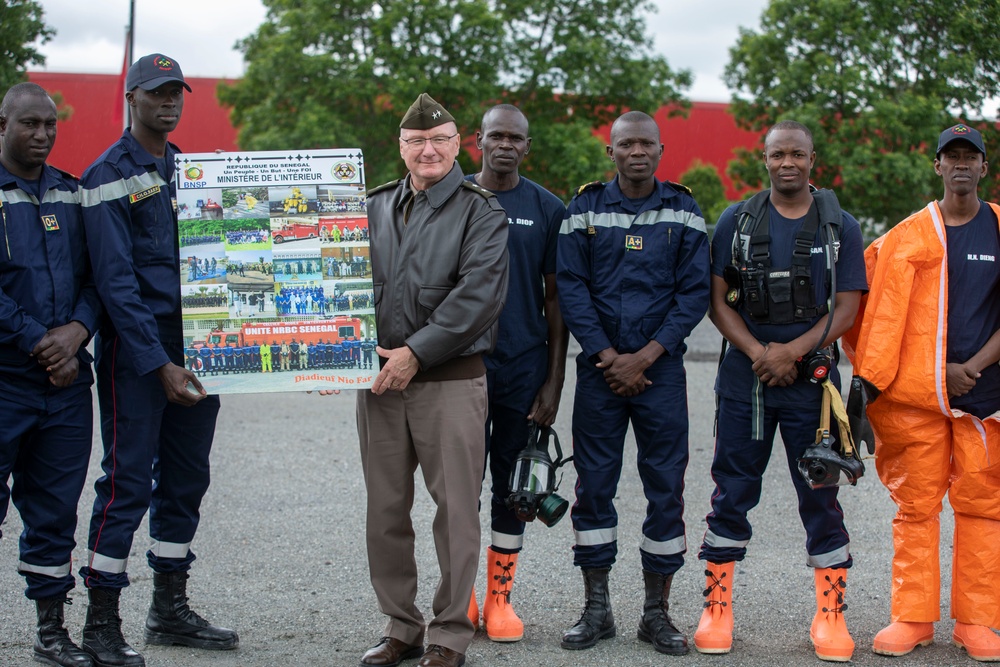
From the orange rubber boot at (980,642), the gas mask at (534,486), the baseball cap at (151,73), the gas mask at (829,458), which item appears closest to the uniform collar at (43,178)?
the baseball cap at (151,73)

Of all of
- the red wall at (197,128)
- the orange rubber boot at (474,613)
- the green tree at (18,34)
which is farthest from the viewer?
the red wall at (197,128)

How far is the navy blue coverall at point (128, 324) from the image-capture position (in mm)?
3996

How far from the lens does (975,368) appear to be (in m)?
4.40

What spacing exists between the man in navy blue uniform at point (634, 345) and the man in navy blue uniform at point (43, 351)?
80.9 inches

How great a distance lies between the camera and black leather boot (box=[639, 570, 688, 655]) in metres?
4.35

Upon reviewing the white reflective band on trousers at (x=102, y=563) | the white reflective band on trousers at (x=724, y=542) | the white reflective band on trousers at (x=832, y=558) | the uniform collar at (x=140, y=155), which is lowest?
the white reflective band on trousers at (x=832, y=558)

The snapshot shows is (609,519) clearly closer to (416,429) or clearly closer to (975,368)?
(416,429)

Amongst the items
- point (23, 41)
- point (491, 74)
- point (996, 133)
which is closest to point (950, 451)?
point (996, 133)

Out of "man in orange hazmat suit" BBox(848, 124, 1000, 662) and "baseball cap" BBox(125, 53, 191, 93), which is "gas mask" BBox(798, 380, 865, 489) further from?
"baseball cap" BBox(125, 53, 191, 93)

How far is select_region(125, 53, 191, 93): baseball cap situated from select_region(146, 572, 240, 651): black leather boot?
2123 mm

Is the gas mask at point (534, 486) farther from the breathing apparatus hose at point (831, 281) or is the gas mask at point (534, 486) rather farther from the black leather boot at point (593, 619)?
the breathing apparatus hose at point (831, 281)

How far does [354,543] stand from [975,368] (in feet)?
11.4

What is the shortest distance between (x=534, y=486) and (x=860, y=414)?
1463mm

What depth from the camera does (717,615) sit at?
441cm
